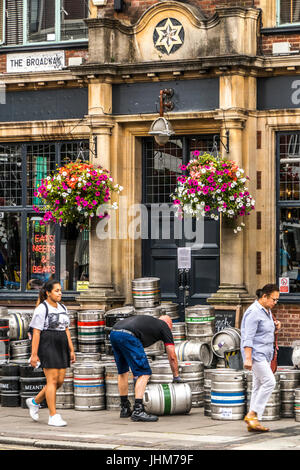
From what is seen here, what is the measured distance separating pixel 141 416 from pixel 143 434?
4.05 ft

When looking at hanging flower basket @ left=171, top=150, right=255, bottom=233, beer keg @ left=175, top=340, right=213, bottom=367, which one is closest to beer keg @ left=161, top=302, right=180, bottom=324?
beer keg @ left=175, top=340, right=213, bottom=367

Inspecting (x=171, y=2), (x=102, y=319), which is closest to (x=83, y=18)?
(x=171, y=2)

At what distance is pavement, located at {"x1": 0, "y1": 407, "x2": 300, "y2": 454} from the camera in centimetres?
1217

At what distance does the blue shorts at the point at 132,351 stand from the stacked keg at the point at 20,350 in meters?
3.36

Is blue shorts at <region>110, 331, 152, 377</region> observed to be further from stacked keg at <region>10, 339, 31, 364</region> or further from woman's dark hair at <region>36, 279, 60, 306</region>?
stacked keg at <region>10, 339, 31, 364</region>

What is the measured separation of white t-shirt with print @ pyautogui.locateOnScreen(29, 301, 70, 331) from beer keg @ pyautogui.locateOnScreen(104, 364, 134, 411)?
1539 millimetres

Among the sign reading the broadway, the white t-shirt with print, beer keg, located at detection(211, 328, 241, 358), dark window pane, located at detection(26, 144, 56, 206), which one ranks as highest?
the sign reading the broadway

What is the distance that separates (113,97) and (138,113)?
Result: 0.57 metres

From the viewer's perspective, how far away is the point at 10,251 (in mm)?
20281

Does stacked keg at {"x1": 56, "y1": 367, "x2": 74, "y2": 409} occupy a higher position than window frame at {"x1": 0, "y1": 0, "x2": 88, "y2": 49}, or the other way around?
window frame at {"x1": 0, "y1": 0, "x2": 88, "y2": 49}

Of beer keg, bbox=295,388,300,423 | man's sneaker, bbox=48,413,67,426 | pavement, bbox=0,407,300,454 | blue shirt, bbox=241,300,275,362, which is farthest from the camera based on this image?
beer keg, bbox=295,388,300,423

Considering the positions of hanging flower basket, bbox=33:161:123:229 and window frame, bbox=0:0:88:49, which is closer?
hanging flower basket, bbox=33:161:123:229

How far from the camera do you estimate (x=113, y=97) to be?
62.0 ft
